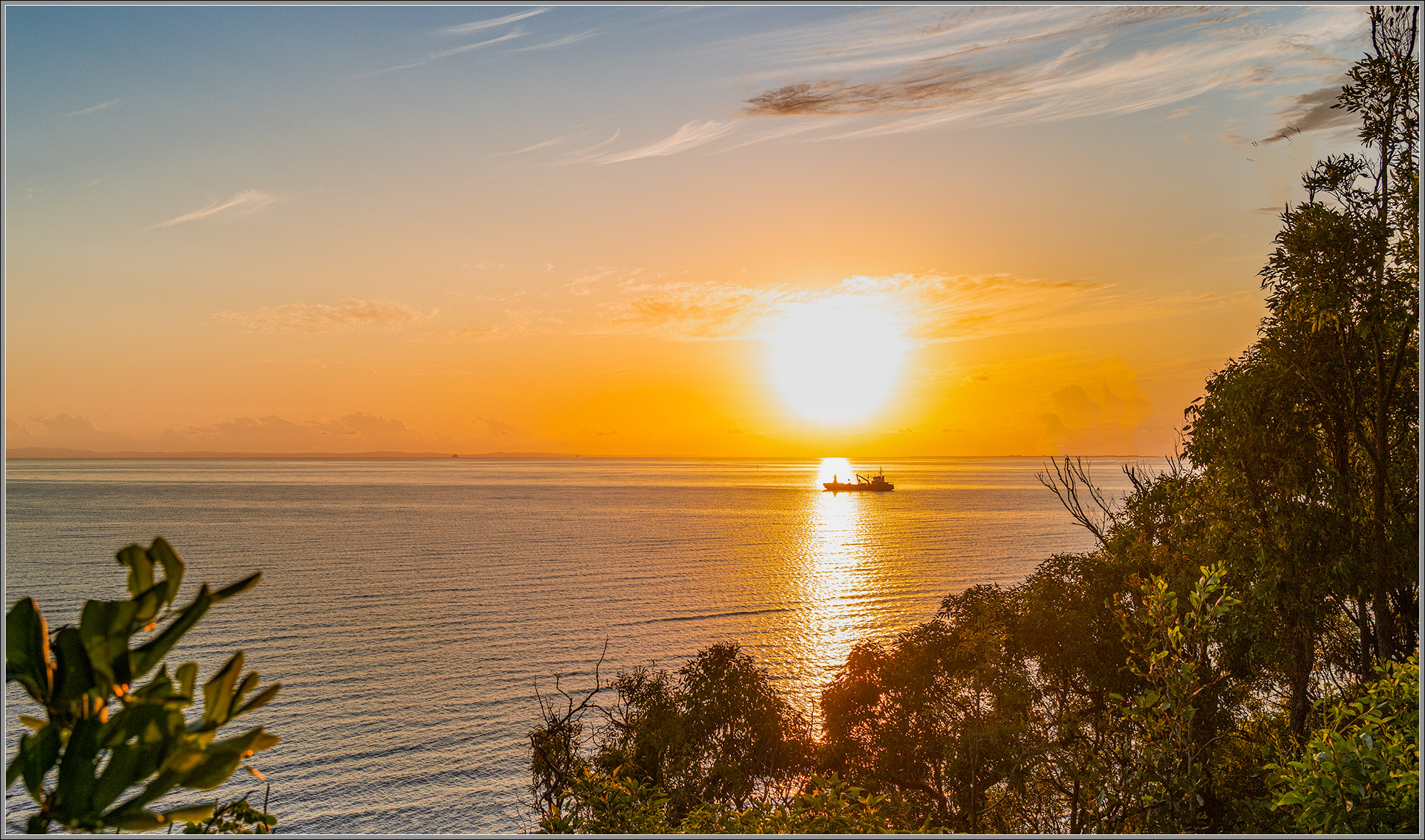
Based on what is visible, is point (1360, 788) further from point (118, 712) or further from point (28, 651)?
point (28, 651)

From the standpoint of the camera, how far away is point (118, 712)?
263cm

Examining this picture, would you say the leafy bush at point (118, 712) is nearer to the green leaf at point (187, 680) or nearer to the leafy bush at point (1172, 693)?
the green leaf at point (187, 680)

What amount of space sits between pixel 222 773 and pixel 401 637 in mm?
32933

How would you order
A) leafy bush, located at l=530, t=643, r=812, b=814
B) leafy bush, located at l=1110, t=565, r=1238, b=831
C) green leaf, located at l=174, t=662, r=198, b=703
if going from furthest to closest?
leafy bush, located at l=530, t=643, r=812, b=814
leafy bush, located at l=1110, t=565, r=1238, b=831
green leaf, located at l=174, t=662, r=198, b=703

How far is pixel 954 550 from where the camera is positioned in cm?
6000

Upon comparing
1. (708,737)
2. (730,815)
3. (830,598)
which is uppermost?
(830,598)

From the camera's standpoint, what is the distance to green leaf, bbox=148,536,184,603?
2.47m

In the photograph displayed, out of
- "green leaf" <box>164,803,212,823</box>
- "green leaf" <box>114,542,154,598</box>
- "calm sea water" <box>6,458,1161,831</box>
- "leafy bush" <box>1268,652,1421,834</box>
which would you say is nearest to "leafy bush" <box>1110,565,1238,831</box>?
"leafy bush" <box>1268,652,1421,834</box>

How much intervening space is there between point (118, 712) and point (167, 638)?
0.32 meters

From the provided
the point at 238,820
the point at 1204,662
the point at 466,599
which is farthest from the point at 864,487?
the point at 238,820

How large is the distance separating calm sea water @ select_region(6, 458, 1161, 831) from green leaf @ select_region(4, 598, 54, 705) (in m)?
18.1

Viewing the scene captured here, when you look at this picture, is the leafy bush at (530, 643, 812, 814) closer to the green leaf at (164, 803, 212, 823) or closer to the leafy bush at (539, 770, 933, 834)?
the leafy bush at (539, 770, 933, 834)

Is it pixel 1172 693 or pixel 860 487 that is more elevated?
pixel 860 487

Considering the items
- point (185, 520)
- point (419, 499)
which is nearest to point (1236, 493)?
point (185, 520)
